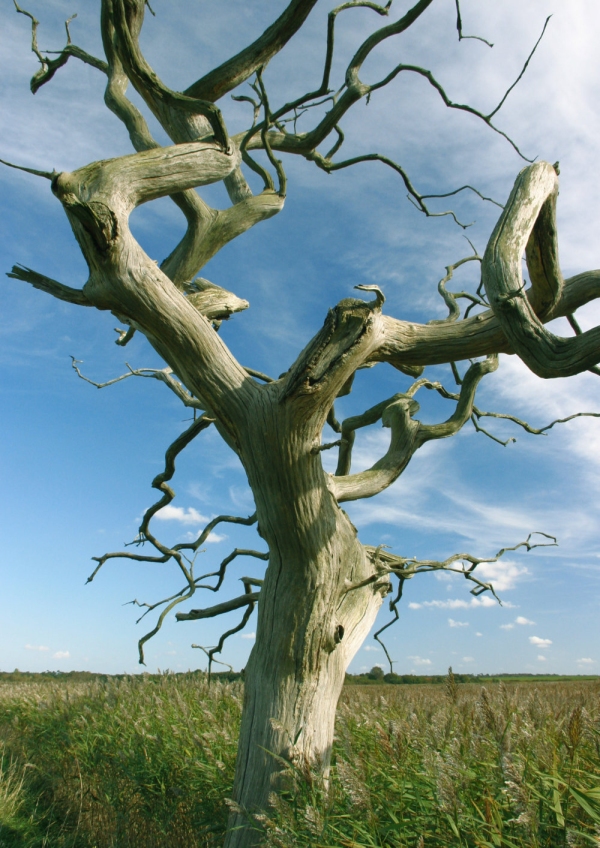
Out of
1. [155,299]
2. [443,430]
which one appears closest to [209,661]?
[443,430]

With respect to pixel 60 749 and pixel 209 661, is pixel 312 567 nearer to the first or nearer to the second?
pixel 209 661

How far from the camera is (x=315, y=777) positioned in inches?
114

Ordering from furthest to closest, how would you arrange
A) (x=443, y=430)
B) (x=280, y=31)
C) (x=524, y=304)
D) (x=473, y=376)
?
(x=473, y=376)
(x=443, y=430)
(x=280, y=31)
(x=524, y=304)

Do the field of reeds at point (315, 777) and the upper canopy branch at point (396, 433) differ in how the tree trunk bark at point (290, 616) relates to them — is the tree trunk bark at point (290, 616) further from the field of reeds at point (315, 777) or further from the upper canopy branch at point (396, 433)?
the upper canopy branch at point (396, 433)

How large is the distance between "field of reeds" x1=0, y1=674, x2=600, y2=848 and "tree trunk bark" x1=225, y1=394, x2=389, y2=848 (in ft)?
0.77

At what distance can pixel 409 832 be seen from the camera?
2439 millimetres

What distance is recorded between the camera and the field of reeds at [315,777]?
2256 mm

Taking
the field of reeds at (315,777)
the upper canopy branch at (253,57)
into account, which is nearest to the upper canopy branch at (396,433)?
the field of reeds at (315,777)

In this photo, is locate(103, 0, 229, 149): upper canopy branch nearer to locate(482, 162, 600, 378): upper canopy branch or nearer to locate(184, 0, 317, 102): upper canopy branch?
locate(184, 0, 317, 102): upper canopy branch

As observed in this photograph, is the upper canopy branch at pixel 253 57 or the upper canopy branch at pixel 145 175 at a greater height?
the upper canopy branch at pixel 253 57

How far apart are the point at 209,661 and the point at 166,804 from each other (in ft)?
3.56

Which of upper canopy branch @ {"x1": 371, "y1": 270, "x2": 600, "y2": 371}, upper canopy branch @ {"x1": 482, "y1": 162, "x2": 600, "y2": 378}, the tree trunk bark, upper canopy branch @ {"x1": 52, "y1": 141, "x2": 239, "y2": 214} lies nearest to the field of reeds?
the tree trunk bark

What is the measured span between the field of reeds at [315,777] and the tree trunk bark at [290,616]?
0.24m

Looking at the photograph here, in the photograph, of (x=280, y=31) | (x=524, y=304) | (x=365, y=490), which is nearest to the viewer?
(x=524, y=304)
